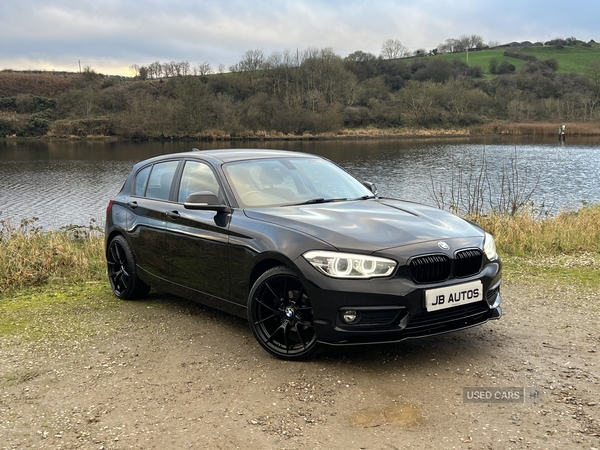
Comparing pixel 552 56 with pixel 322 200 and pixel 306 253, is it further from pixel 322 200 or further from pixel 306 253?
pixel 306 253

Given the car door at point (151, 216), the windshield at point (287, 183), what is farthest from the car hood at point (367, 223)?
the car door at point (151, 216)

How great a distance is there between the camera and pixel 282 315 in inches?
172

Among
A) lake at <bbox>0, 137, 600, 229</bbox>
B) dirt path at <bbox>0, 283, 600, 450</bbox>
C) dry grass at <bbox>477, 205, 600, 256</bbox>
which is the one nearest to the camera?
dirt path at <bbox>0, 283, 600, 450</bbox>

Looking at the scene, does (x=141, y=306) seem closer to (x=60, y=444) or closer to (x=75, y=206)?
(x=60, y=444)

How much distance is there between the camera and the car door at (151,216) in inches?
225

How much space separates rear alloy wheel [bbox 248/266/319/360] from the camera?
13.9 feet

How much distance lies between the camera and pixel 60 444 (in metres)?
3.22

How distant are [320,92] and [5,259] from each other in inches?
3411

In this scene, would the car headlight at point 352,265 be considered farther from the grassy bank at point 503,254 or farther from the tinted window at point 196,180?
the grassy bank at point 503,254

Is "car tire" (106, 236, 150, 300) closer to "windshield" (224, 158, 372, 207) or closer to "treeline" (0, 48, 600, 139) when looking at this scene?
"windshield" (224, 158, 372, 207)

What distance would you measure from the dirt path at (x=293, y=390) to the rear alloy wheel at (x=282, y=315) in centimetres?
13

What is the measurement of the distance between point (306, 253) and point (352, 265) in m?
0.36

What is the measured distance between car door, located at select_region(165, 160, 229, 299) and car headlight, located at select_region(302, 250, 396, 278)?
3.71 ft

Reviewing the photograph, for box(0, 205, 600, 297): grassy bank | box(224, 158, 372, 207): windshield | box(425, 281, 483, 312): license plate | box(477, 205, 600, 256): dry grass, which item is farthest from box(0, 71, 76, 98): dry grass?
box(425, 281, 483, 312): license plate
